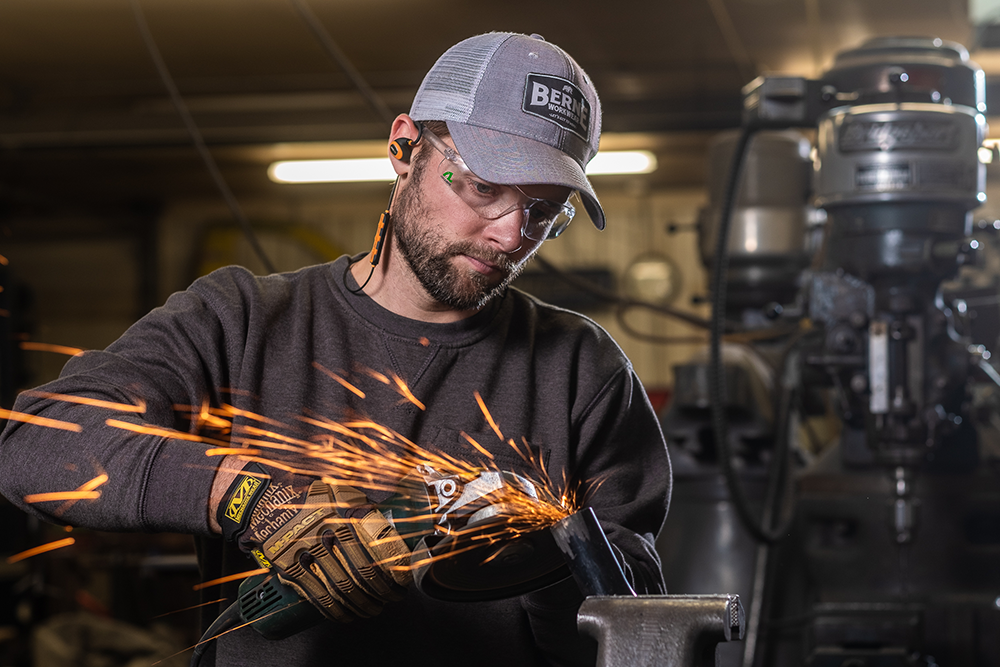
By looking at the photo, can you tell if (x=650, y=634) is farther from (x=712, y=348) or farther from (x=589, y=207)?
(x=712, y=348)

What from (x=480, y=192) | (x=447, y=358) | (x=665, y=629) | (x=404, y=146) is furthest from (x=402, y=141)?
(x=665, y=629)

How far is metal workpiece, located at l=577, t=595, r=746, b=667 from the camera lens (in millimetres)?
932

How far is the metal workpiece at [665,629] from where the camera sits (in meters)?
0.93

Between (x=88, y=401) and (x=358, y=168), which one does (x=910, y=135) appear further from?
(x=358, y=168)

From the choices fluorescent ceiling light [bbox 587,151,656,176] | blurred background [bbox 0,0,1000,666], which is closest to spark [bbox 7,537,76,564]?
blurred background [bbox 0,0,1000,666]

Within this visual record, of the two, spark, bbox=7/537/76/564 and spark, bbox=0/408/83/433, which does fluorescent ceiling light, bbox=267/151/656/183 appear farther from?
spark, bbox=0/408/83/433

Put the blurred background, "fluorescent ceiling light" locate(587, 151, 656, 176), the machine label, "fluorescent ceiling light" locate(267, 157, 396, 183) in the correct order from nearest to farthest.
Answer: the machine label
the blurred background
"fluorescent ceiling light" locate(267, 157, 396, 183)
"fluorescent ceiling light" locate(587, 151, 656, 176)

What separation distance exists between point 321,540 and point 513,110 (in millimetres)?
675

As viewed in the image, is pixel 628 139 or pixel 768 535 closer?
pixel 768 535

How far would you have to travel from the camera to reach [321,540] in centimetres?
101

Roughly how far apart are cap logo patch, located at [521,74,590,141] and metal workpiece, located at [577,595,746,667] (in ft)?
2.34

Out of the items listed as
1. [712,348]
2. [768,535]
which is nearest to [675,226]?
[712,348]

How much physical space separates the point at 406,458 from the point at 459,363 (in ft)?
0.58

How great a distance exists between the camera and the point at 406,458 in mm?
1392
